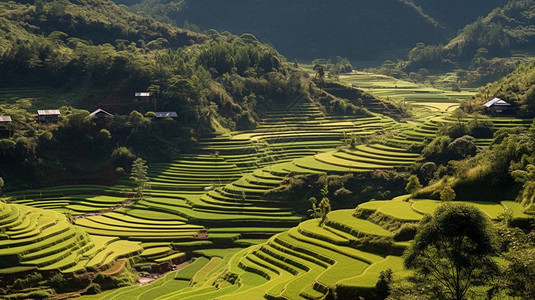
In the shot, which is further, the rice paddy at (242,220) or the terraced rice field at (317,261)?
the rice paddy at (242,220)

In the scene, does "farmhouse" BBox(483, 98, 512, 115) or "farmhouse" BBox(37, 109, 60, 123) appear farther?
"farmhouse" BBox(37, 109, 60, 123)

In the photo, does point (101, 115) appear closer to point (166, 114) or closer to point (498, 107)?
point (166, 114)

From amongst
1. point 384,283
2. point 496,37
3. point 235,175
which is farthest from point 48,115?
point 496,37

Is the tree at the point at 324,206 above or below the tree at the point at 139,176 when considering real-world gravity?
below

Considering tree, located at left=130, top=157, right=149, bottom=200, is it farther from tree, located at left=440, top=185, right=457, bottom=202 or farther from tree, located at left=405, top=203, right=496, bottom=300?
tree, located at left=405, top=203, right=496, bottom=300

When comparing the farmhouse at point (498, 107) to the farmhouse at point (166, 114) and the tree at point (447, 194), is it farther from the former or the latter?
the farmhouse at point (166, 114)

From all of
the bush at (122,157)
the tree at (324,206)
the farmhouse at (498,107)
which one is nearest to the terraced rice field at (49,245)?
the tree at (324,206)

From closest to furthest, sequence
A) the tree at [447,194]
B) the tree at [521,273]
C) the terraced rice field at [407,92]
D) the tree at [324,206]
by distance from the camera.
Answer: the tree at [521,273], the tree at [447,194], the tree at [324,206], the terraced rice field at [407,92]

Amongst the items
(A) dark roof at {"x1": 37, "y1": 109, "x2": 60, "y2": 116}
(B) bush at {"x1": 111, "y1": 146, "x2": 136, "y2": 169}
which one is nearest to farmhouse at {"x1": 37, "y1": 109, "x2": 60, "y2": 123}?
(A) dark roof at {"x1": 37, "y1": 109, "x2": 60, "y2": 116}

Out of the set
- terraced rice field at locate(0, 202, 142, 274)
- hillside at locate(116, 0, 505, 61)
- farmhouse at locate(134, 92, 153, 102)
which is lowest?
terraced rice field at locate(0, 202, 142, 274)
